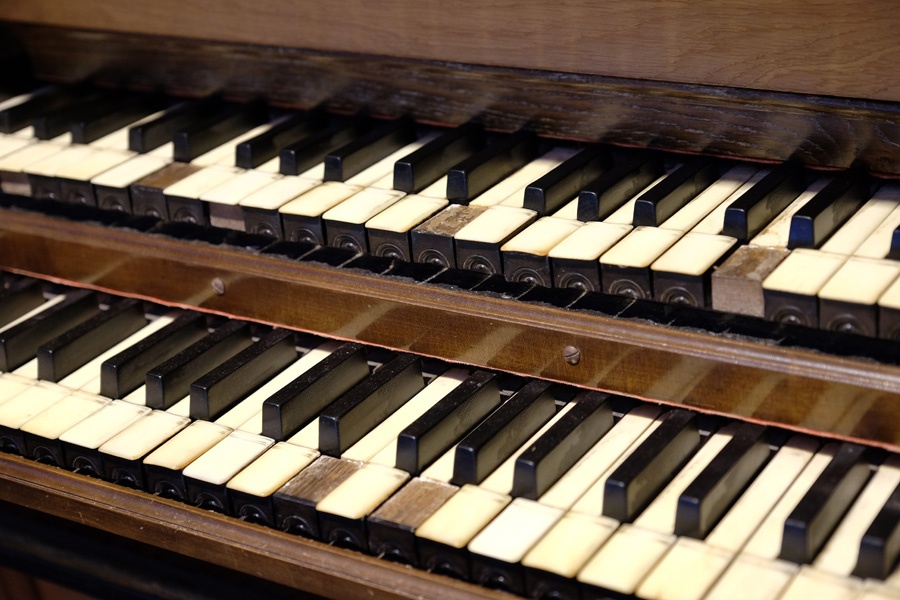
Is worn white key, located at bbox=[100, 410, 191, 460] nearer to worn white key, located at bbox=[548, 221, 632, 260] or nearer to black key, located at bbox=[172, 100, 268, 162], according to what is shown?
black key, located at bbox=[172, 100, 268, 162]

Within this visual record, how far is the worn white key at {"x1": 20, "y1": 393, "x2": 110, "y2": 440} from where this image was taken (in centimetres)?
212

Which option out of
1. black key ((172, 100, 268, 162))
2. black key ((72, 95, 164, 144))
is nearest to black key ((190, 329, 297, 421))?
black key ((172, 100, 268, 162))

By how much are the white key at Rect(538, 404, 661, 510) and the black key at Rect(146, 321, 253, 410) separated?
0.75 meters

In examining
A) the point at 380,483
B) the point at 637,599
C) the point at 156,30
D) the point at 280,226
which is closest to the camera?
the point at 637,599

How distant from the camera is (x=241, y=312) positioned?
91.0 inches

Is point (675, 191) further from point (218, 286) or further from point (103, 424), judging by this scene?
point (103, 424)

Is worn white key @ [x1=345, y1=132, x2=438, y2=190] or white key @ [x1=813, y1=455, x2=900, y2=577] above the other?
worn white key @ [x1=345, y1=132, x2=438, y2=190]

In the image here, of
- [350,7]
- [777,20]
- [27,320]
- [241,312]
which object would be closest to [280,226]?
[241,312]

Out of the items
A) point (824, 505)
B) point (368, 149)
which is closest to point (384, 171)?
point (368, 149)

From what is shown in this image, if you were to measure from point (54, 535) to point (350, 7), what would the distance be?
1136 mm

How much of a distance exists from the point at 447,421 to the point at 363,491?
0.60 ft

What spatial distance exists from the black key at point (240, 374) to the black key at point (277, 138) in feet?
1.15

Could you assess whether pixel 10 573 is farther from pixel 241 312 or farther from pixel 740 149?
pixel 740 149

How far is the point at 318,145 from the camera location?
7.78 ft
